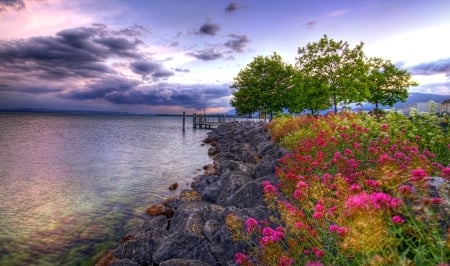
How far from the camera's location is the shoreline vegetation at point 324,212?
2.65 metres

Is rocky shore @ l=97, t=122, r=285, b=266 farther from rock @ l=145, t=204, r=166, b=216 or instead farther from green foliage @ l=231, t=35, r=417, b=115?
green foliage @ l=231, t=35, r=417, b=115

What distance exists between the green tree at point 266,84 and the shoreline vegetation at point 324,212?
112 ft

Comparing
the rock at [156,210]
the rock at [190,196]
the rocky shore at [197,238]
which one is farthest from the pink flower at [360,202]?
the rock at [156,210]

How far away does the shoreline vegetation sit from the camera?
265 cm

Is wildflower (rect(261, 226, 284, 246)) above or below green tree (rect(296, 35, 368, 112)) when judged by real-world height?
below

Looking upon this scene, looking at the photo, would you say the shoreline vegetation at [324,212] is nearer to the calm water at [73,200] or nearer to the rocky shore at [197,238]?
the rocky shore at [197,238]

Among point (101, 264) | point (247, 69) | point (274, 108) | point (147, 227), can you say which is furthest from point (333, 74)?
point (101, 264)

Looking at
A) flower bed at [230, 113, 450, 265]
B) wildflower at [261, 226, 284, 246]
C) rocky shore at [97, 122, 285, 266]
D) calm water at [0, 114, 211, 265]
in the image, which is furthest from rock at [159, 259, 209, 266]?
calm water at [0, 114, 211, 265]

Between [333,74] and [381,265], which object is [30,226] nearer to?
[381,265]

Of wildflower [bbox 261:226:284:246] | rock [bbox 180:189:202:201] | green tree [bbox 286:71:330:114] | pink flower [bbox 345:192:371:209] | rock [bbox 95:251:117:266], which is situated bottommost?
rock [bbox 95:251:117:266]

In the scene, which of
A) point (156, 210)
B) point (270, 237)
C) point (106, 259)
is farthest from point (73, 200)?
point (270, 237)

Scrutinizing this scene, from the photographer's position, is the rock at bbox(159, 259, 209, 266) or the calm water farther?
the calm water

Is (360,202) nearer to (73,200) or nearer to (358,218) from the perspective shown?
(358,218)

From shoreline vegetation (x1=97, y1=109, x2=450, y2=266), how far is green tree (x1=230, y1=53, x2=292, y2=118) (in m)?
34.2
